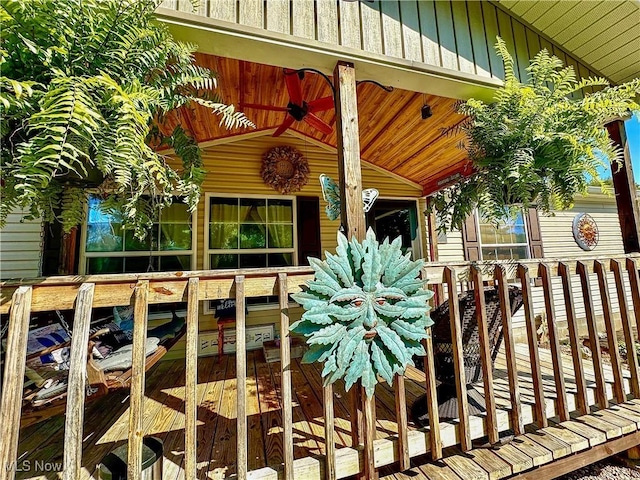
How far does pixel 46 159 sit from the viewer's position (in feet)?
2.95

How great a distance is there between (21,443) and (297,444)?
1.87 metres

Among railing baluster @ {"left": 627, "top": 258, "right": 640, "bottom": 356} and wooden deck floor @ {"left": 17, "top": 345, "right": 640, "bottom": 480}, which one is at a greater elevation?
railing baluster @ {"left": 627, "top": 258, "right": 640, "bottom": 356}

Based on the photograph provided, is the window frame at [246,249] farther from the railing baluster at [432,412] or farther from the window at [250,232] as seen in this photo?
the railing baluster at [432,412]

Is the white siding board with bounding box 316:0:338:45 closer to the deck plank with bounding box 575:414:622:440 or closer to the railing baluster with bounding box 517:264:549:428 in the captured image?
the railing baluster with bounding box 517:264:549:428

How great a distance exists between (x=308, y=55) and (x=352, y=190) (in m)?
0.89

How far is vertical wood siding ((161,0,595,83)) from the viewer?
5.57 ft

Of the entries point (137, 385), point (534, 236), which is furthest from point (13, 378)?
point (534, 236)

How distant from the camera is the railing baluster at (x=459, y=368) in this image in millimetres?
1610

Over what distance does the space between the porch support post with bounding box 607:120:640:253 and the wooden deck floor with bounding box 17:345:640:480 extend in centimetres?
129

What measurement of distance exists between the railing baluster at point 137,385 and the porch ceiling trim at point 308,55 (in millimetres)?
1368

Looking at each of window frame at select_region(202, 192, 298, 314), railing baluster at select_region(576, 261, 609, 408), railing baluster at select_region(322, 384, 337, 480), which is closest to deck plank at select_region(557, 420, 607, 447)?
railing baluster at select_region(576, 261, 609, 408)

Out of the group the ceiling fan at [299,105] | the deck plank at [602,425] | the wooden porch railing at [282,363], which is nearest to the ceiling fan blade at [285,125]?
the ceiling fan at [299,105]

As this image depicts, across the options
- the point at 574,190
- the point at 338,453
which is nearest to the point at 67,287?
the point at 338,453

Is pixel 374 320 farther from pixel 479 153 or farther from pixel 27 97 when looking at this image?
pixel 27 97
